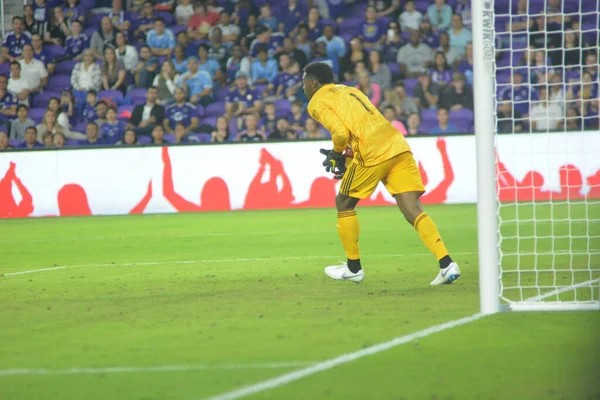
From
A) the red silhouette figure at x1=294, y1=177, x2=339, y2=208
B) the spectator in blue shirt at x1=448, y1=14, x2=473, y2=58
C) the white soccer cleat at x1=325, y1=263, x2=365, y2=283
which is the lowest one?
the red silhouette figure at x1=294, y1=177, x2=339, y2=208

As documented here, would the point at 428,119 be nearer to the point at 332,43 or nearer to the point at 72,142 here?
the point at 332,43

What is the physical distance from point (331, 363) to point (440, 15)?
1579cm

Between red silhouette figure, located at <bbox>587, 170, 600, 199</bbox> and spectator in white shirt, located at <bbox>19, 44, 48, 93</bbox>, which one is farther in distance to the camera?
spectator in white shirt, located at <bbox>19, 44, 48, 93</bbox>

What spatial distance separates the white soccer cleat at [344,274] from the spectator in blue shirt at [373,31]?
12.2m

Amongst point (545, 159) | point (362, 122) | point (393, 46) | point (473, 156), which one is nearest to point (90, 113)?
point (393, 46)

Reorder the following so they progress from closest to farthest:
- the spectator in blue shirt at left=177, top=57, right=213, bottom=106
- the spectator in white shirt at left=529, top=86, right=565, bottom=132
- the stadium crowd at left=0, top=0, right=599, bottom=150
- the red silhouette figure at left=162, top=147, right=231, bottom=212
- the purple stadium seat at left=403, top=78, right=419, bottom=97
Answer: the spectator in white shirt at left=529, top=86, right=565, bottom=132
the red silhouette figure at left=162, top=147, right=231, bottom=212
the stadium crowd at left=0, top=0, right=599, bottom=150
the purple stadium seat at left=403, top=78, right=419, bottom=97
the spectator in blue shirt at left=177, top=57, right=213, bottom=106

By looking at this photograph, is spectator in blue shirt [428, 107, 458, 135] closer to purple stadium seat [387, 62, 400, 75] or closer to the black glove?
purple stadium seat [387, 62, 400, 75]

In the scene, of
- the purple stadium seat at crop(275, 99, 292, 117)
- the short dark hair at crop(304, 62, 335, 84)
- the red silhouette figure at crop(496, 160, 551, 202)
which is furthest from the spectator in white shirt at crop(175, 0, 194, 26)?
the short dark hair at crop(304, 62, 335, 84)

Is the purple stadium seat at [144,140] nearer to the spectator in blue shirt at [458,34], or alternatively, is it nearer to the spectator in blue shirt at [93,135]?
the spectator in blue shirt at [93,135]

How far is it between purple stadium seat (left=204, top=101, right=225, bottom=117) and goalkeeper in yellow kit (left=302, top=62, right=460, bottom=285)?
11094 mm

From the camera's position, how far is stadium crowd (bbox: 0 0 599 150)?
17750 millimetres

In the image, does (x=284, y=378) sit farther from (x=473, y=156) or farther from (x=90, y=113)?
(x=90, y=113)

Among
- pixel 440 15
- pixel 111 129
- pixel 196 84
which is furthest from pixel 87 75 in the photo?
pixel 440 15

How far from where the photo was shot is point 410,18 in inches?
774
